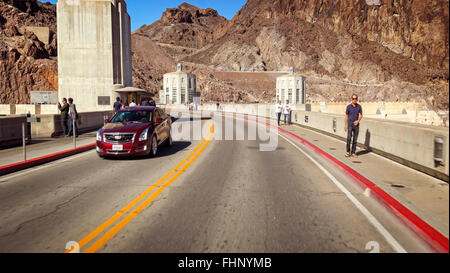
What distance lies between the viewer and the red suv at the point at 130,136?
10.8 m

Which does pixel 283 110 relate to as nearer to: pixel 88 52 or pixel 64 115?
pixel 64 115

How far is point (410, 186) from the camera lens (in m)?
7.04

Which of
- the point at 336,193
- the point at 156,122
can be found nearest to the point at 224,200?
the point at 336,193

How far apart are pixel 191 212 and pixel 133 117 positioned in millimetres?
7440

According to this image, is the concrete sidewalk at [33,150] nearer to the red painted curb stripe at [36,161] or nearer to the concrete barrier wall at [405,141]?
the red painted curb stripe at [36,161]

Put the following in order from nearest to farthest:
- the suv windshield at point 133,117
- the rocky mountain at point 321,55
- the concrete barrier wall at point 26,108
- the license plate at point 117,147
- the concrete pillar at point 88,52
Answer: the license plate at point 117,147 → the suv windshield at point 133,117 → the concrete pillar at point 88,52 → the concrete barrier wall at point 26,108 → the rocky mountain at point 321,55

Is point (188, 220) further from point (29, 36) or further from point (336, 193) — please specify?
point (29, 36)

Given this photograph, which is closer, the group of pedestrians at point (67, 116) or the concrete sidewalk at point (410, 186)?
the concrete sidewalk at point (410, 186)

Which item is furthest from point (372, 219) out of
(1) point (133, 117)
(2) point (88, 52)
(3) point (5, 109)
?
(3) point (5, 109)

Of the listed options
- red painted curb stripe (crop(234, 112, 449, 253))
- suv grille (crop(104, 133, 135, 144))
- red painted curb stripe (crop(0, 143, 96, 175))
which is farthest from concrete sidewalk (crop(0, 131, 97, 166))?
red painted curb stripe (crop(234, 112, 449, 253))

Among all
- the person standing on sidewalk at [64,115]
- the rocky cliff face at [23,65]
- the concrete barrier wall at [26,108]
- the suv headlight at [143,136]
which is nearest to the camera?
the suv headlight at [143,136]

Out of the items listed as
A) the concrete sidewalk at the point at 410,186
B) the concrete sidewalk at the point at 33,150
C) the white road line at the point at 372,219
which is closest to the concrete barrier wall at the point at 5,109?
the concrete sidewalk at the point at 33,150

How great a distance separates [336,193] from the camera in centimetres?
702

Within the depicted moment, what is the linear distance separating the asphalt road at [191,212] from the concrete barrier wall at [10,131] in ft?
17.8
